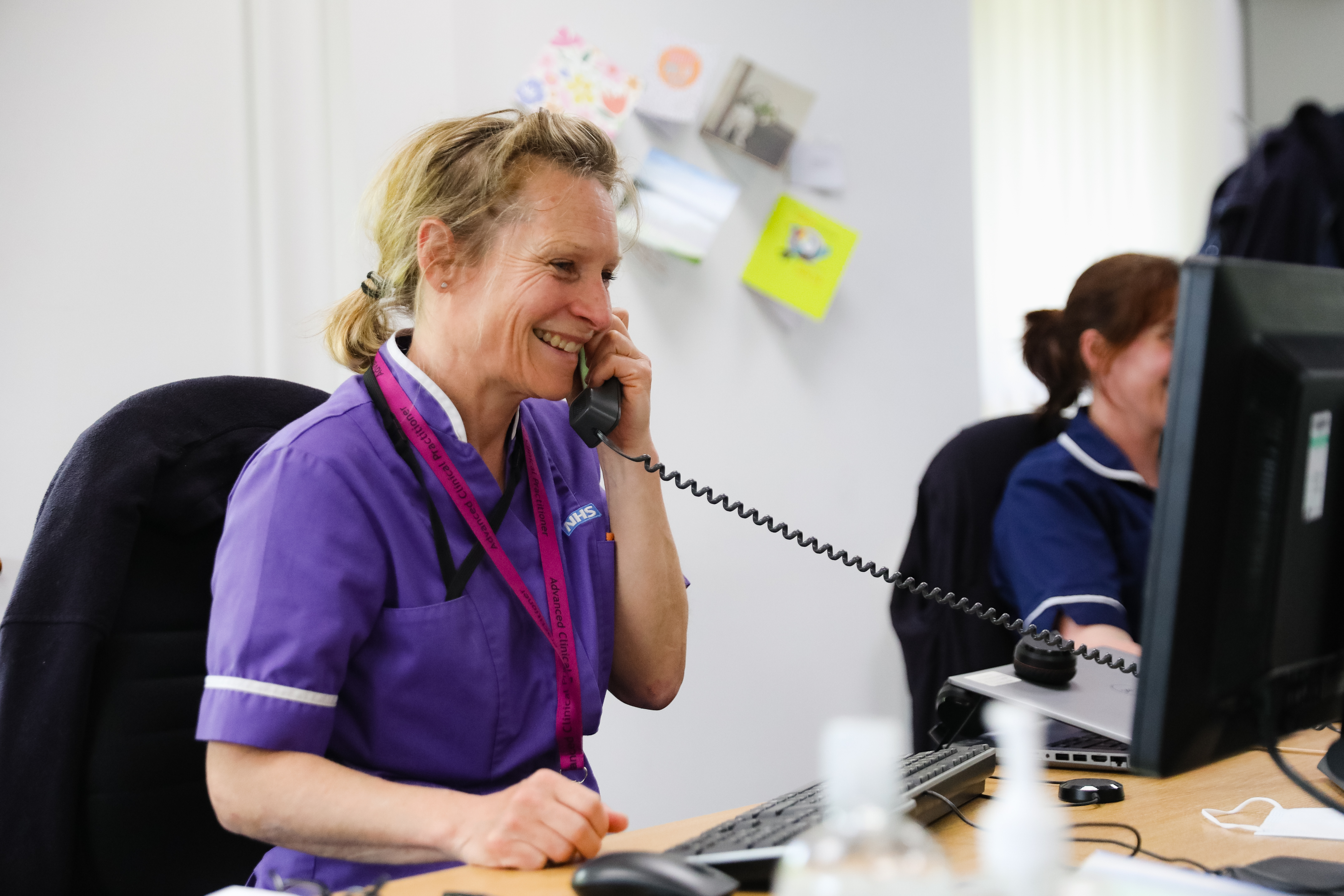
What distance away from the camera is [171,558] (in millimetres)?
1137

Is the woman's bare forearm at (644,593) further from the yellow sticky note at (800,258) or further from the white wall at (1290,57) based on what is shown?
the white wall at (1290,57)

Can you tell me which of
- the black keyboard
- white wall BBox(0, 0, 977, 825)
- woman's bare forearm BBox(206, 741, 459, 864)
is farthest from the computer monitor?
white wall BBox(0, 0, 977, 825)

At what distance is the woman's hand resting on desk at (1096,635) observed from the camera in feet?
4.98

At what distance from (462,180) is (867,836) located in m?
0.96

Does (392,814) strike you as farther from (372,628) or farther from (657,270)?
(657,270)

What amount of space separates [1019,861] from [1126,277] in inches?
60.7

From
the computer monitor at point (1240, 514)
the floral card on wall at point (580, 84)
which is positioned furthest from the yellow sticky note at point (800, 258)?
the computer monitor at point (1240, 514)

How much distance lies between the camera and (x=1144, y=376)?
5.90 feet

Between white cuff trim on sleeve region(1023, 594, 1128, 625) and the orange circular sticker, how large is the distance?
118cm

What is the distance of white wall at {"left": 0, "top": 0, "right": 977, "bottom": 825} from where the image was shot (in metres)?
1.63

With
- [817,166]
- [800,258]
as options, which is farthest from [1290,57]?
[800,258]

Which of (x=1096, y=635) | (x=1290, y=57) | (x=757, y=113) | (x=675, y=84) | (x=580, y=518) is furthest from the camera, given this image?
(x=1290, y=57)

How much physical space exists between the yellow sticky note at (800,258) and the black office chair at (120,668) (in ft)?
4.24

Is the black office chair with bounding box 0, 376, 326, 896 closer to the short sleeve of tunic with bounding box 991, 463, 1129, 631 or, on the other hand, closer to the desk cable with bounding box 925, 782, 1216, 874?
the desk cable with bounding box 925, 782, 1216, 874
